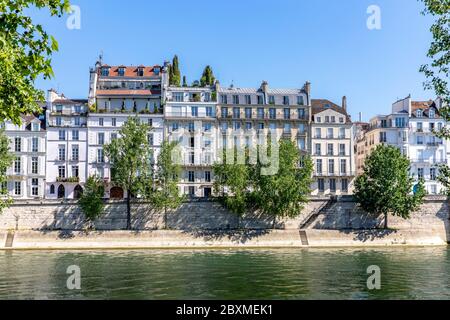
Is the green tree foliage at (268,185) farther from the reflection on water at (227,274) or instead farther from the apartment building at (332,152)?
the apartment building at (332,152)

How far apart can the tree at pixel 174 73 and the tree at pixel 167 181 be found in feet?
60.1

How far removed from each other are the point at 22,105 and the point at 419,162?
69376 millimetres

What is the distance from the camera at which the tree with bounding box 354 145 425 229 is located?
190 ft

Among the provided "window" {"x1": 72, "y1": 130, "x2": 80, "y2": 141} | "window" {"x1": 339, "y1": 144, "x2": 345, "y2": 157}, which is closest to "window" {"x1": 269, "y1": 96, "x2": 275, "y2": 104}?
"window" {"x1": 339, "y1": 144, "x2": 345, "y2": 157}

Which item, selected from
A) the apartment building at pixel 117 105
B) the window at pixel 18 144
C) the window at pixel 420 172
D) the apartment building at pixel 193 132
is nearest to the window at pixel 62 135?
the apartment building at pixel 117 105

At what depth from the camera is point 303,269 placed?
36781mm

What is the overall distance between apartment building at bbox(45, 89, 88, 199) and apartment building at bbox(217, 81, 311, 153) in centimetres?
1858

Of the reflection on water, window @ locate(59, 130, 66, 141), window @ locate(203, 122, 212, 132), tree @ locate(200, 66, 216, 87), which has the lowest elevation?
the reflection on water

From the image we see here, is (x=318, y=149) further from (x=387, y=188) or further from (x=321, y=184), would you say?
(x=387, y=188)

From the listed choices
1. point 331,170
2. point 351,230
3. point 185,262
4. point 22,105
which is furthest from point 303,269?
point 331,170

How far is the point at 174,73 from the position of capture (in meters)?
86.1

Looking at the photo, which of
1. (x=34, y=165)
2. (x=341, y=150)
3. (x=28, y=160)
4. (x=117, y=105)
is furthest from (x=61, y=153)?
(x=341, y=150)

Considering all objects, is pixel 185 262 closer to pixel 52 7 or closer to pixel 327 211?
pixel 327 211

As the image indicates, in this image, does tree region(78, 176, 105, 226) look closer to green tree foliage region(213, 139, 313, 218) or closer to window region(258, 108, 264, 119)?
green tree foliage region(213, 139, 313, 218)
